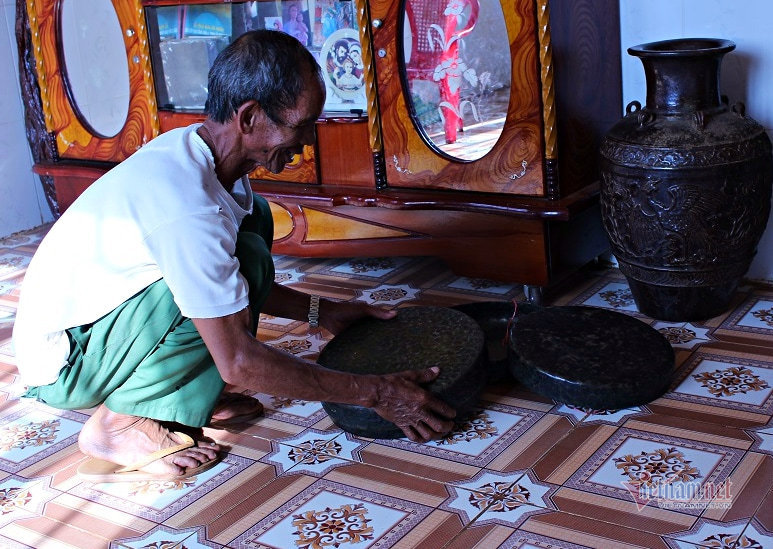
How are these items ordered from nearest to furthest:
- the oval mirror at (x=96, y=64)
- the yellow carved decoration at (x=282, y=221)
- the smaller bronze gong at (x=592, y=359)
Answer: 1. the smaller bronze gong at (x=592, y=359)
2. the yellow carved decoration at (x=282, y=221)
3. the oval mirror at (x=96, y=64)

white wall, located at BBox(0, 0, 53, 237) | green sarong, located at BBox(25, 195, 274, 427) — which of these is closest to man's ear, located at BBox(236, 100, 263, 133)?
green sarong, located at BBox(25, 195, 274, 427)

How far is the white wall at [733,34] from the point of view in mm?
2668

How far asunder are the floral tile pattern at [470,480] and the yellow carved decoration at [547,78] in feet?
2.17

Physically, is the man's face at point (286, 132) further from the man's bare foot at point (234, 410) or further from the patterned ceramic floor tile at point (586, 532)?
the patterned ceramic floor tile at point (586, 532)

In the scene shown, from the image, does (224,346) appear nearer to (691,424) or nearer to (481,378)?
(481,378)

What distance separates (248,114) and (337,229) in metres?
1.39

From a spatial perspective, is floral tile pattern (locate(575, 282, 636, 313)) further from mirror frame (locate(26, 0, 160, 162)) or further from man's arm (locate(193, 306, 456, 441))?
mirror frame (locate(26, 0, 160, 162))

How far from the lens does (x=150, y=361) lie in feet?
6.59

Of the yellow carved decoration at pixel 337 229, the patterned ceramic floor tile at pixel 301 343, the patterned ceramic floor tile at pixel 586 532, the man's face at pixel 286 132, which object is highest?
the man's face at pixel 286 132

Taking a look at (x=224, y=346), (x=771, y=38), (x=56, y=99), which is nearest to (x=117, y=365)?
(x=224, y=346)

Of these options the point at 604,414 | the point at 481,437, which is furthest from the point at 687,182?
the point at 481,437

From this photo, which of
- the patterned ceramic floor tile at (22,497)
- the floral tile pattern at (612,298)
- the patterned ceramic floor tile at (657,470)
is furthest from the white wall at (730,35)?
the patterned ceramic floor tile at (22,497)

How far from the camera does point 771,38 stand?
265 cm

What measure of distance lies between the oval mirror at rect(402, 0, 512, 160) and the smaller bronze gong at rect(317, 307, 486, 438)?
0.68 metres
